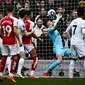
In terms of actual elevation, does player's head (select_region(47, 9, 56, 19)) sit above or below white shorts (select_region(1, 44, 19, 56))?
above

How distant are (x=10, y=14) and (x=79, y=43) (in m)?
1.96

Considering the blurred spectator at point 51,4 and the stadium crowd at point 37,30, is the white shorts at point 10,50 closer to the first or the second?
the stadium crowd at point 37,30

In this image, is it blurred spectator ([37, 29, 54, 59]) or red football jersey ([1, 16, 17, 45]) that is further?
blurred spectator ([37, 29, 54, 59])

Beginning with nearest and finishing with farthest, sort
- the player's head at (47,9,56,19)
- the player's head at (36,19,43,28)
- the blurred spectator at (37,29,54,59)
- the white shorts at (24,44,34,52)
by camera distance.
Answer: the white shorts at (24,44,34,52), the player's head at (47,9,56,19), the player's head at (36,19,43,28), the blurred spectator at (37,29,54,59)

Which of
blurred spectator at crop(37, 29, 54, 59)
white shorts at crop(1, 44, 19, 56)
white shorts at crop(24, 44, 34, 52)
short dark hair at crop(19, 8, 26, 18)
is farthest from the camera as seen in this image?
blurred spectator at crop(37, 29, 54, 59)

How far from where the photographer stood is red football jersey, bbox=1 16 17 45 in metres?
13.2

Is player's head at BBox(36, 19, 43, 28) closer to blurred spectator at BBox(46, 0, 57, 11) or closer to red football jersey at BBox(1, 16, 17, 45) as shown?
blurred spectator at BBox(46, 0, 57, 11)

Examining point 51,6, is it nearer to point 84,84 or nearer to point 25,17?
point 25,17

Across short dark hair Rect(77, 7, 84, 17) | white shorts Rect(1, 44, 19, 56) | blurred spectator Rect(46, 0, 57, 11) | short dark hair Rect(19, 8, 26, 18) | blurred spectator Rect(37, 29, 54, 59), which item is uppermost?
short dark hair Rect(77, 7, 84, 17)

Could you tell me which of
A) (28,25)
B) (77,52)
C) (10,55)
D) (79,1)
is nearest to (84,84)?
(77,52)

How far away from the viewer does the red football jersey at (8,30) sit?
43.4ft

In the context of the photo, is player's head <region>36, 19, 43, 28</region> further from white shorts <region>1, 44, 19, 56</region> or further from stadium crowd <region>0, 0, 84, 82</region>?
white shorts <region>1, 44, 19, 56</region>

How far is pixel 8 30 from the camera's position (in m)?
13.3

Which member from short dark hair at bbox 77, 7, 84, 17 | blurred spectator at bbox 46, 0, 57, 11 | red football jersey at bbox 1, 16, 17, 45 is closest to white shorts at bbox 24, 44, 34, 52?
red football jersey at bbox 1, 16, 17, 45
